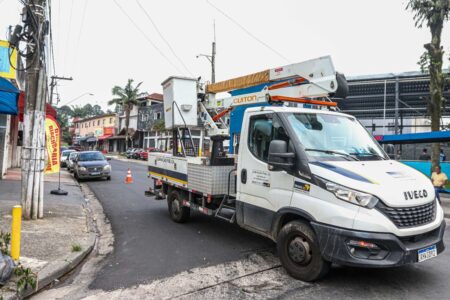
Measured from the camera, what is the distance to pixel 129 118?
192 feet

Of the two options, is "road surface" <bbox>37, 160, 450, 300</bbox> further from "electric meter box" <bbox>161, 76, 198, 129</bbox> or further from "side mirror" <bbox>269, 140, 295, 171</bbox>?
"electric meter box" <bbox>161, 76, 198, 129</bbox>

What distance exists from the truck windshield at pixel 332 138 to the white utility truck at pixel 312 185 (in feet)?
0.06

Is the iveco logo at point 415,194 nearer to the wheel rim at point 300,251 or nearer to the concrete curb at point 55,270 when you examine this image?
the wheel rim at point 300,251

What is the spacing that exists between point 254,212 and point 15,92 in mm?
6391

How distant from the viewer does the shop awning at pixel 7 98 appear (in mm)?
8031

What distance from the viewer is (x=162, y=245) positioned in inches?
263

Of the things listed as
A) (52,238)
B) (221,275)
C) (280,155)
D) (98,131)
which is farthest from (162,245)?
(98,131)

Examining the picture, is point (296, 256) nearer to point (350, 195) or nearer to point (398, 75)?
point (350, 195)

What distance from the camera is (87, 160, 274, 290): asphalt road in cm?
528

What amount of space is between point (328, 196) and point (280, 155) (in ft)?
2.67

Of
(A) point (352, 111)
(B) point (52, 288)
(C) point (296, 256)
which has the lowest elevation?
(B) point (52, 288)

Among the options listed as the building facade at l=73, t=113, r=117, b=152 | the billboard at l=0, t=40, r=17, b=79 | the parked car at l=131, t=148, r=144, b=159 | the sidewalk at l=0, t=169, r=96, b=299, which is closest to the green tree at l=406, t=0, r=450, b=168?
the sidewalk at l=0, t=169, r=96, b=299

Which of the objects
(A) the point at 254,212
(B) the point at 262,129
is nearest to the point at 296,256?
(A) the point at 254,212

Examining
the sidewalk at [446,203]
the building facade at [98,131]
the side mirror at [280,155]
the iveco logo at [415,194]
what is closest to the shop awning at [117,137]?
the building facade at [98,131]
